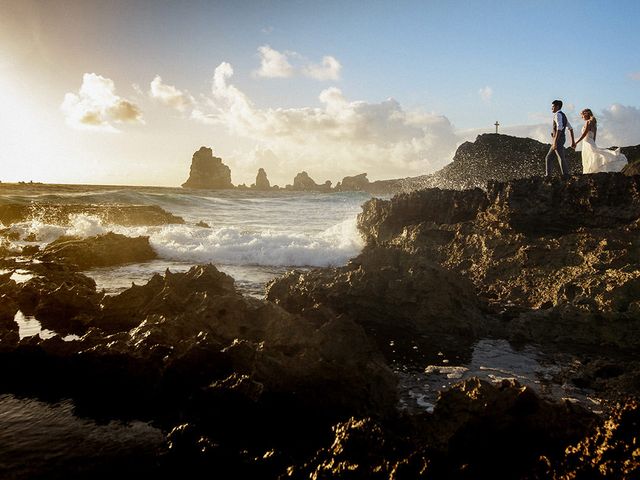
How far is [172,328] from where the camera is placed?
595 centimetres

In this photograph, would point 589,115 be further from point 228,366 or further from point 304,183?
point 304,183

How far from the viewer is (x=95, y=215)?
2894 centimetres

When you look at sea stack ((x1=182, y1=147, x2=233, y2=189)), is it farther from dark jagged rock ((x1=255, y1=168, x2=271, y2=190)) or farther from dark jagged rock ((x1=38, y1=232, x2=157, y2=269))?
dark jagged rock ((x1=38, y1=232, x2=157, y2=269))

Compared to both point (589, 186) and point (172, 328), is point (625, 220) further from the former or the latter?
point (172, 328)

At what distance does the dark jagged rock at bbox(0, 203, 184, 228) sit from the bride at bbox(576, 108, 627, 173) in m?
23.7

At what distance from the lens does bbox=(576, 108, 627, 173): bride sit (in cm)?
1081

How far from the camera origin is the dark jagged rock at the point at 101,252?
572 inches

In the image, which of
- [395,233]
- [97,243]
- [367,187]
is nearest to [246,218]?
[97,243]

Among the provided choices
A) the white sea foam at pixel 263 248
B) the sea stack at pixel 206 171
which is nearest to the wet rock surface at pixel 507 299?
the white sea foam at pixel 263 248

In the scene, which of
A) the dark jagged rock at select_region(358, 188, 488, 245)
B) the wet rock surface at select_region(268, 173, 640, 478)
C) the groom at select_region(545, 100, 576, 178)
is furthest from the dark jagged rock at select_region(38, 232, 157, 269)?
the groom at select_region(545, 100, 576, 178)

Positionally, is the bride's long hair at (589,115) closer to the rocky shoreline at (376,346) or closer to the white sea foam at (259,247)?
the rocky shoreline at (376,346)

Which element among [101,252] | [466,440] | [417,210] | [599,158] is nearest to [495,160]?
[417,210]

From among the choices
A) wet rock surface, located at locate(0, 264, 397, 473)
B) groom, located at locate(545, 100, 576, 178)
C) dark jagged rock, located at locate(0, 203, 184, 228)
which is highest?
groom, located at locate(545, 100, 576, 178)

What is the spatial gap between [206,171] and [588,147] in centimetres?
10158
